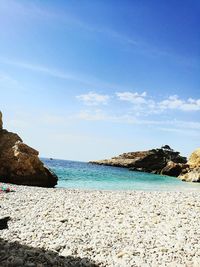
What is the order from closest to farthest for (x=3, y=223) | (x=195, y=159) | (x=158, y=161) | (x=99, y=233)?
(x=99, y=233) < (x=3, y=223) < (x=195, y=159) < (x=158, y=161)

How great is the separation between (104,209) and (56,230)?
4.61 metres

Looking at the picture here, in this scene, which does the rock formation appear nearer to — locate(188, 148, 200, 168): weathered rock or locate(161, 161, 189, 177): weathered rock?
locate(188, 148, 200, 168): weathered rock

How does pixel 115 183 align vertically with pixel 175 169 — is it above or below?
below

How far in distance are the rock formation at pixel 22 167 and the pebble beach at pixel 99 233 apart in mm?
12818

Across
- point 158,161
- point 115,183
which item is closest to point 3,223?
point 115,183

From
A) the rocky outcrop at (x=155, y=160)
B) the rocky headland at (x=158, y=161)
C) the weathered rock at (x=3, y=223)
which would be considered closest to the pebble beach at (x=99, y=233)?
the weathered rock at (x=3, y=223)

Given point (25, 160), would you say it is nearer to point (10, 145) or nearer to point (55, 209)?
point (10, 145)

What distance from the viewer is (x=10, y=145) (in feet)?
110

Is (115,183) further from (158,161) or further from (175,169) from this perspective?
(158,161)

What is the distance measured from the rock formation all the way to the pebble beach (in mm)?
12818

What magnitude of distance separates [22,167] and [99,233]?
20.7 metres

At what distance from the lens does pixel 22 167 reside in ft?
103

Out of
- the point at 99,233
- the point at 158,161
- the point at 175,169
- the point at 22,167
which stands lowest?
the point at 99,233

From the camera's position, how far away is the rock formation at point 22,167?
31019 mm
